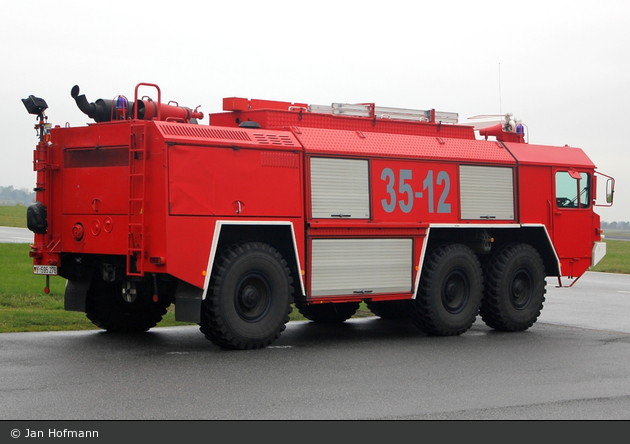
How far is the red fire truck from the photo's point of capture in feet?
37.4

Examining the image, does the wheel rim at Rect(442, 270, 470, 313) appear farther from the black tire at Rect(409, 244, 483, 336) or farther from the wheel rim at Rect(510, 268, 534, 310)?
the wheel rim at Rect(510, 268, 534, 310)

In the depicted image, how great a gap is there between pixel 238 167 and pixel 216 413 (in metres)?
4.52

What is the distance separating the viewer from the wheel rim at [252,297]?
11.8m

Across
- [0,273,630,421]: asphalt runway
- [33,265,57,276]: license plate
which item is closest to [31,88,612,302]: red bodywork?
[33,265,57,276]: license plate

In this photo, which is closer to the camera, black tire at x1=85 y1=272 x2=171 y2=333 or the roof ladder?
the roof ladder

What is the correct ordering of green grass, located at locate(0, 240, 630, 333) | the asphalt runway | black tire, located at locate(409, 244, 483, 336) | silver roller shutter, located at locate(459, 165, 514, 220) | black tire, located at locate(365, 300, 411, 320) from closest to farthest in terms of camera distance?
the asphalt runway
green grass, located at locate(0, 240, 630, 333)
black tire, located at locate(409, 244, 483, 336)
silver roller shutter, located at locate(459, 165, 514, 220)
black tire, located at locate(365, 300, 411, 320)

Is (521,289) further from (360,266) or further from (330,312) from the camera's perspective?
(360,266)

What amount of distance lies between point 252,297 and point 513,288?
4.97 m

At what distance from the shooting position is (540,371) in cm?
1081

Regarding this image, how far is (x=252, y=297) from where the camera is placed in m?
11.8

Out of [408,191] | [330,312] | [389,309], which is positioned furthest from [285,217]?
[389,309]

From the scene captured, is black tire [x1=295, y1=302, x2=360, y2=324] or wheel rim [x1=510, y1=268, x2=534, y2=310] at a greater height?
wheel rim [x1=510, y1=268, x2=534, y2=310]

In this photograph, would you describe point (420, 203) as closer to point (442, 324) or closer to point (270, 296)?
point (442, 324)

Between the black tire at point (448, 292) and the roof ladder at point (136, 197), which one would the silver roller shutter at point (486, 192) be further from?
the roof ladder at point (136, 197)
